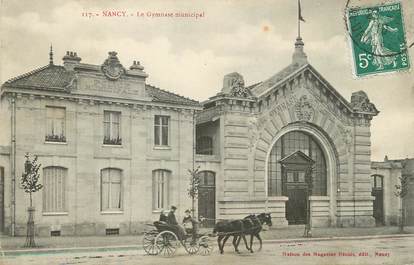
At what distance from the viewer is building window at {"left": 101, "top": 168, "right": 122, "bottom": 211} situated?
89.7ft

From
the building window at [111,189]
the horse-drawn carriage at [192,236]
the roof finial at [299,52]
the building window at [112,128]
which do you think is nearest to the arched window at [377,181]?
→ the roof finial at [299,52]

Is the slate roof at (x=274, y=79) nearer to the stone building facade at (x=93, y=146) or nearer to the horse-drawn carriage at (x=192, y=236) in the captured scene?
the stone building facade at (x=93, y=146)

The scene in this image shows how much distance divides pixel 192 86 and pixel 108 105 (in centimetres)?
425

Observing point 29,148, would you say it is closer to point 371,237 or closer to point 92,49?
point 92,49

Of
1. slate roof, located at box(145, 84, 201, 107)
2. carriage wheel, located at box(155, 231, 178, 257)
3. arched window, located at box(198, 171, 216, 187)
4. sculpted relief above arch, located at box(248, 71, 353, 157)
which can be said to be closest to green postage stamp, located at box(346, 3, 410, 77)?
slate roof, located at box(145, 84, 201, 107)

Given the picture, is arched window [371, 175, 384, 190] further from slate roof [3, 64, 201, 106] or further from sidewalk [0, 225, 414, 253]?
slate roof [3, 64, 201, 106]

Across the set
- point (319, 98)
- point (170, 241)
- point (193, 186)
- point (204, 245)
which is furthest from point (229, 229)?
point (319, 98)

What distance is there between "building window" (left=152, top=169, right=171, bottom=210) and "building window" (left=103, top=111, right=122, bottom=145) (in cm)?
253

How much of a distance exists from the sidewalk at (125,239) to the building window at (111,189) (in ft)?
5.26

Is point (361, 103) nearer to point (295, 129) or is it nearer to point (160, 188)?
point (295, 129)

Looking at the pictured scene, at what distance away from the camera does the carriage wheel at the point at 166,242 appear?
20969mm

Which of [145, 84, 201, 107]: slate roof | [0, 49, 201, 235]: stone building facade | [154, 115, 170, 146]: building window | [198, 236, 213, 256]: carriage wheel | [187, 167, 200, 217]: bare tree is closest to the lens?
[198, 236, 213, 256]: carriage wheel

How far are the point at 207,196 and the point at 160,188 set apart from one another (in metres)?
3.24

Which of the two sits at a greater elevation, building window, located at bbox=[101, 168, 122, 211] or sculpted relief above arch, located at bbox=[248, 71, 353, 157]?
sculpted relief above arch, located at bbox=[248, 71, 353, 157]
